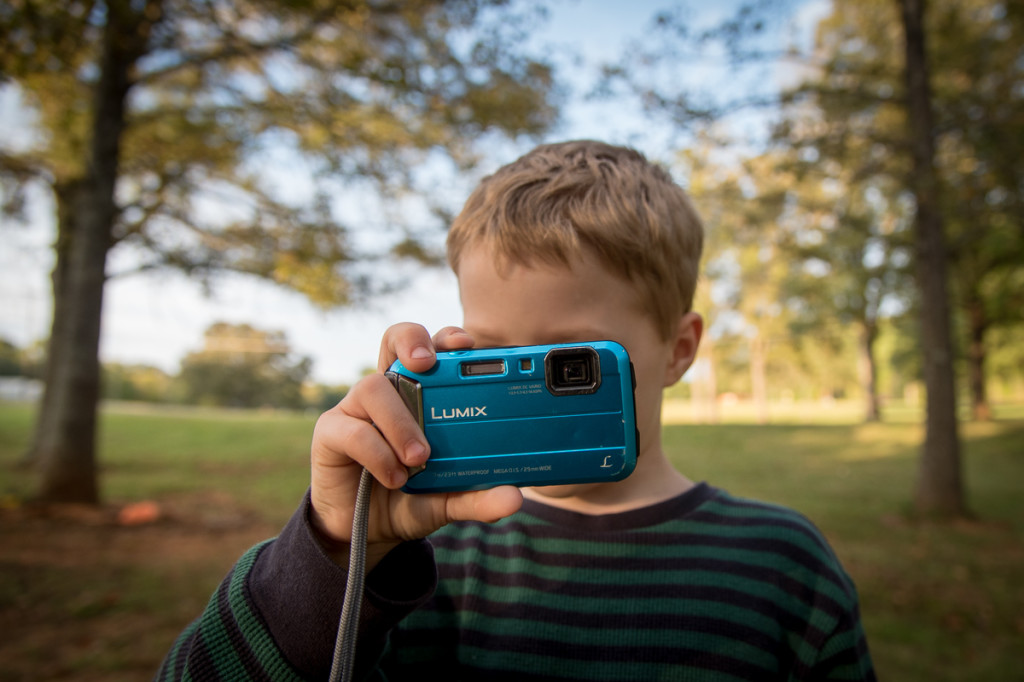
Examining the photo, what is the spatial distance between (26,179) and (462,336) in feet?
33.7

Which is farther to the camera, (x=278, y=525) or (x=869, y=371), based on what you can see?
(x=869, y=371)

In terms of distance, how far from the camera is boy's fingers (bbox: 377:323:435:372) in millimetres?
1043

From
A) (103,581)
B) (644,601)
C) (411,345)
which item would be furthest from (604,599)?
(103,581)

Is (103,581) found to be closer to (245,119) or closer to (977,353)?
(245,119)

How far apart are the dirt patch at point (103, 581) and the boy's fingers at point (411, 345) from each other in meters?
3.81

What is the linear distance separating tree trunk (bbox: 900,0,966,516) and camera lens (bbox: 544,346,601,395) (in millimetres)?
9219

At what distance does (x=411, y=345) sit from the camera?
1051 millimetres

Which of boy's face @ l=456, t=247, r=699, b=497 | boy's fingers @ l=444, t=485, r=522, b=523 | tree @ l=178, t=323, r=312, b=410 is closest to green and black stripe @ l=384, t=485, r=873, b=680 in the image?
boy's face @ l=456, t=247, r=699, b=497

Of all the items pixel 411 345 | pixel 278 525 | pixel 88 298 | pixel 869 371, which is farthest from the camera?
pixel 869 371

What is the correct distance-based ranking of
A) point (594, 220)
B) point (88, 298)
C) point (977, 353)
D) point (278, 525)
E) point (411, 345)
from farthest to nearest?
point (977, 353) < point (278, 525) < point (88, 298) < point (594, 220) < point (411, 345)

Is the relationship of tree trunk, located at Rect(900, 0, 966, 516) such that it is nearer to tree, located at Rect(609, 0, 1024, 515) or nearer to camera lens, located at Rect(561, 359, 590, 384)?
tree, located at Rect(609, 0, 1024, 515)

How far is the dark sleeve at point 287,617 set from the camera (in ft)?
3.33

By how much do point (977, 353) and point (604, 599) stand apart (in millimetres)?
26261

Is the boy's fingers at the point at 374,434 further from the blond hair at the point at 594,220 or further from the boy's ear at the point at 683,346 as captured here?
the boy's ear at the point at 683,346
